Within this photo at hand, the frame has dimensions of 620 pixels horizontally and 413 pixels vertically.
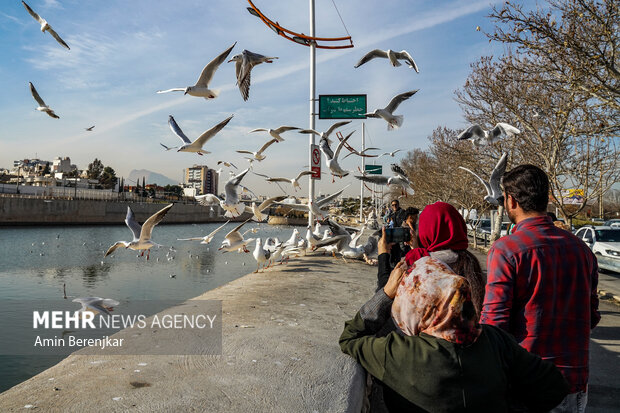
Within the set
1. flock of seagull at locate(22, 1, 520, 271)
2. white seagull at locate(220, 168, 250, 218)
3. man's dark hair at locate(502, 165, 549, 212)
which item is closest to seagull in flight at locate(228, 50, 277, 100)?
flock of seagull at locate(22, 1, 520, 271)

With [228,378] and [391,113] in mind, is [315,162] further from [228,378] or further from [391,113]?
[228,378]

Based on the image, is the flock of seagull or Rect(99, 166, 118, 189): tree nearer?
the flock of seagull

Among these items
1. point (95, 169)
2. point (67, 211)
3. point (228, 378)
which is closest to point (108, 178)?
point (95, 169)

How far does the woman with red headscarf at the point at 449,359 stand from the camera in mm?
1438

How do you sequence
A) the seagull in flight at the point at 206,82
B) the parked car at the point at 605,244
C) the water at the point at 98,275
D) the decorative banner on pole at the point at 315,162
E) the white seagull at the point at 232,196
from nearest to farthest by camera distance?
the seagull in flight at the point at 206,82 < the white seagull at the point at 232,196 < the decorative banner on pole at the point at 315,162 < the water at the point at 98,275 < the parked car at the point at 605,244

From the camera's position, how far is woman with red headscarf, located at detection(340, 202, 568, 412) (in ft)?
4.72

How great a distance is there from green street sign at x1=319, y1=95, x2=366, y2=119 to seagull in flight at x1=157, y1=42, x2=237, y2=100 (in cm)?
406

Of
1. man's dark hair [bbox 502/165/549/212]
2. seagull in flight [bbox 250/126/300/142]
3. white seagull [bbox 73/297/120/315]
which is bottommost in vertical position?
white seagull [bbox 73/297/120/315]

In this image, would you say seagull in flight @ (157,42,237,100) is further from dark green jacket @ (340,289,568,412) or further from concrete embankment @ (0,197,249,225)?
concrete embankment @ (0,197,249,225)

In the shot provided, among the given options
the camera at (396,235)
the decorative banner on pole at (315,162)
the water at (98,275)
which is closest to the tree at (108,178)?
the water at (98,275)

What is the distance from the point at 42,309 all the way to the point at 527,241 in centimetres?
1079

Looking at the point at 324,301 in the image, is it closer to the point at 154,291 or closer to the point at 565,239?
the point at 565,239

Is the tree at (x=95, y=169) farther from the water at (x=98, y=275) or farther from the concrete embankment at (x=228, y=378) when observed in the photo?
the concrete embankment at (x=228, y=378)

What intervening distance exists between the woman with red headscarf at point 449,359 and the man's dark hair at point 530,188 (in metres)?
0.64
